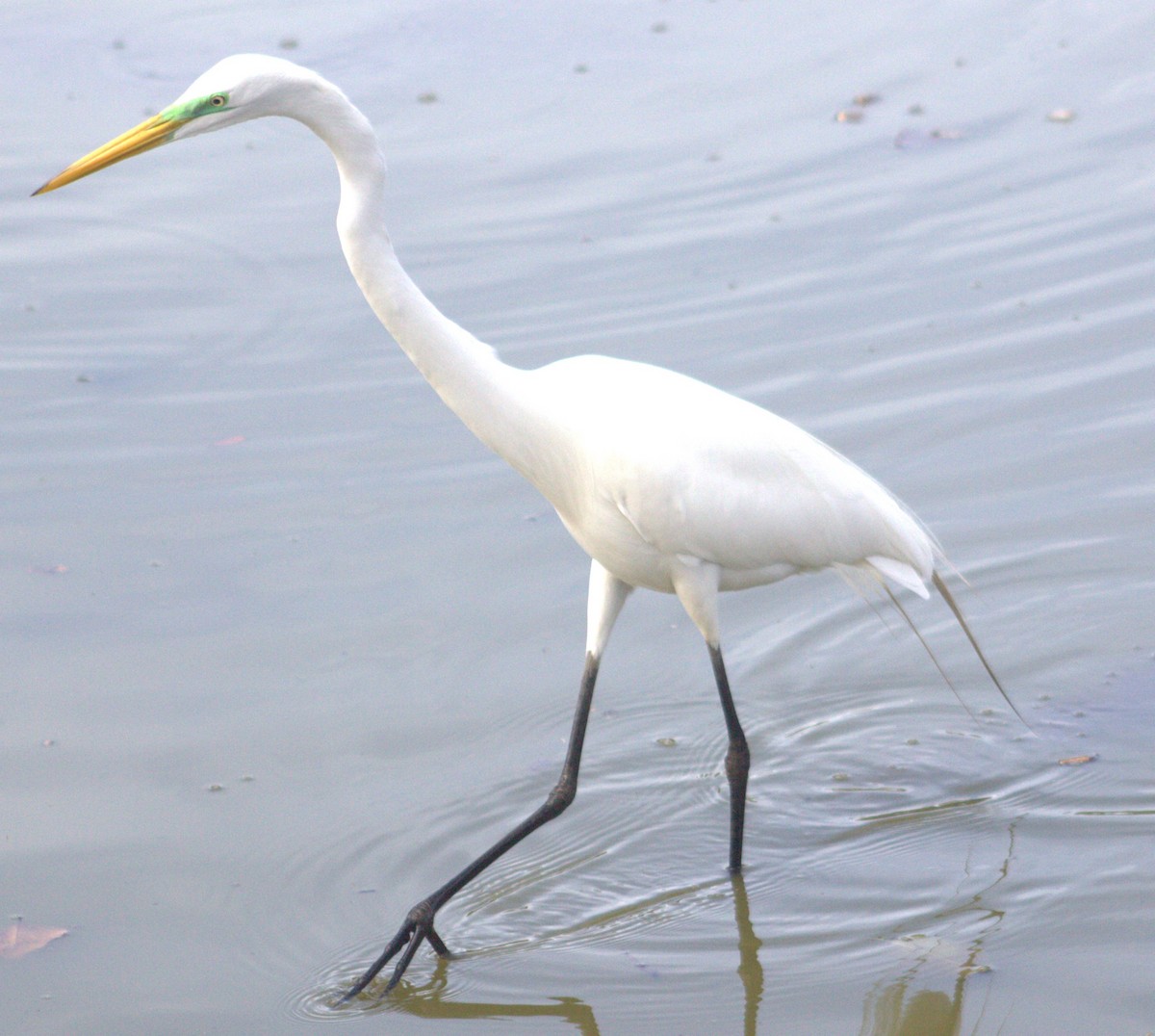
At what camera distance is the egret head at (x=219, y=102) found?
3258 mm

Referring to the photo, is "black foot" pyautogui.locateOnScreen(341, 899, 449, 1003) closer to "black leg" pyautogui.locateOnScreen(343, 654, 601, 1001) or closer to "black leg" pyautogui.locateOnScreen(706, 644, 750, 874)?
"black leg" pyautogui.locateOnScreen(343, 654, 601, 1001)

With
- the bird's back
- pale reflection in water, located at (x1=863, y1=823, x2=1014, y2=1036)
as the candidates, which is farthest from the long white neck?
pale reflection in water, located at (x1=863, y1=823, x2=1014, y2=1036)

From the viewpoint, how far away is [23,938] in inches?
150

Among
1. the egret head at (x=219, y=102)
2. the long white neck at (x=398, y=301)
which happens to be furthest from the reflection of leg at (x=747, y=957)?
the egret head at (x=219, y=102)

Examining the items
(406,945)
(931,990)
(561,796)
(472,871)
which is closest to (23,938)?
(406,945)

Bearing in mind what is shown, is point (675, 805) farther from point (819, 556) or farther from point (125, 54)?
point (125, 54)

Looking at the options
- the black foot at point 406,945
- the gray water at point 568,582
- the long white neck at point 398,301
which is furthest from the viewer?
the gray water at point 568,582

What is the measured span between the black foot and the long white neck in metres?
1.08

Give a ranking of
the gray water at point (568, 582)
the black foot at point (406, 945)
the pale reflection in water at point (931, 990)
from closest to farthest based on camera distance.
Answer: the pale reflection in water at point (931, 990) → the black foot at point (406, 945) → the gray water at point (568, 582)

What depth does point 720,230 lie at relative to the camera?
7.76m

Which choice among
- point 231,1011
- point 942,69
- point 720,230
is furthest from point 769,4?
point 231,1011

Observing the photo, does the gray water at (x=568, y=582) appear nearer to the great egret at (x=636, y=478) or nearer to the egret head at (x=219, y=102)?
the great egret at (x=636, y=478)

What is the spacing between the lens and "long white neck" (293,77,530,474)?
338 centimetres

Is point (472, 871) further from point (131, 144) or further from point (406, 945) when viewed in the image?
point (131, 144)
